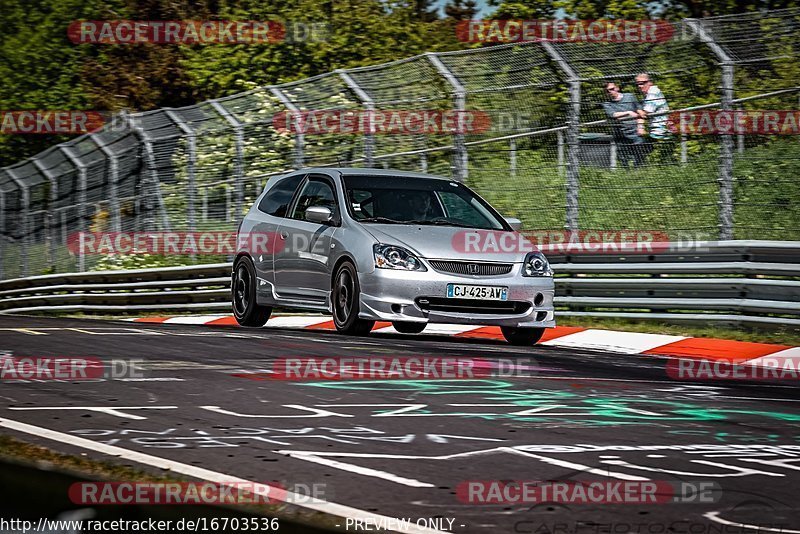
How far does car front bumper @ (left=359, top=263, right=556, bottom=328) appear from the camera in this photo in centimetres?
1136

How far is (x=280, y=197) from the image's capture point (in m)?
14.0

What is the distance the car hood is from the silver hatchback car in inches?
0.5

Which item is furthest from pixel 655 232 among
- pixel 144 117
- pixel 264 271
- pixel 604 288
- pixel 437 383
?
pixel 144 117

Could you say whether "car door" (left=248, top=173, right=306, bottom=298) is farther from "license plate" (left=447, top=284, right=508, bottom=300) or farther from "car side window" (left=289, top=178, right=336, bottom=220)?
"license plate" (left=447, top=284, right=508, bottom=300)

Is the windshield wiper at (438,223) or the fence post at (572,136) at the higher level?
the fence post at (572,136)

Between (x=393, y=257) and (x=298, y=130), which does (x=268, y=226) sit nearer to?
(x=393, y=257)

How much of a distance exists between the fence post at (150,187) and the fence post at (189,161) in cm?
112

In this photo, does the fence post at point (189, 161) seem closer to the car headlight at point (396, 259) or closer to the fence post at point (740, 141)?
the car headlight at point (396, 259)

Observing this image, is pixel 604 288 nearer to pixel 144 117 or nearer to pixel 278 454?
pixel 278 454

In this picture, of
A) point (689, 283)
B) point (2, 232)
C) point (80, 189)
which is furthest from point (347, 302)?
point (2, 232)

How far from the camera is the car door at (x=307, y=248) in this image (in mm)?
12445

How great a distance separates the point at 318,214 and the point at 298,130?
583 cm

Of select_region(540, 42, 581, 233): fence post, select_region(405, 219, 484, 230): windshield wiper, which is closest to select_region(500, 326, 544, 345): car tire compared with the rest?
select_region(405, 219, 484, 230): windshield wiper

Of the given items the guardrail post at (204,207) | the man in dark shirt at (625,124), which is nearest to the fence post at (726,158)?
the man in dark shirt at (625,124)
